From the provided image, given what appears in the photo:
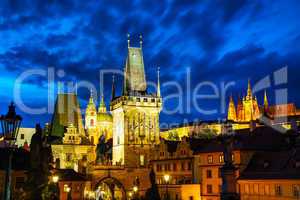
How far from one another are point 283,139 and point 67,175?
115 feet

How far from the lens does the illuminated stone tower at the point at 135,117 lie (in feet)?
328

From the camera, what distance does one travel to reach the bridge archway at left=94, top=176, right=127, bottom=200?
283 ft

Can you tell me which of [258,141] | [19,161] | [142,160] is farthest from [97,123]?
[258,141]

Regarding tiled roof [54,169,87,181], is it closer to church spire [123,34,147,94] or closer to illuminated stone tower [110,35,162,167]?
illuminated stone tower [110,35,162,167]

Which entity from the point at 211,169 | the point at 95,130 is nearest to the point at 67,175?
the point at 211,169

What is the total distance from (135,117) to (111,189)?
1931cm

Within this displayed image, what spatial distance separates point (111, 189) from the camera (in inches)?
3602

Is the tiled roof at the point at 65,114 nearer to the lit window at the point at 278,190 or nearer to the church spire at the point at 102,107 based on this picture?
the lit window at the point at 278,190

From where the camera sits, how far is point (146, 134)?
10238cm

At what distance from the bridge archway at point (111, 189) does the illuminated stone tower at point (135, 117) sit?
20.8 ft

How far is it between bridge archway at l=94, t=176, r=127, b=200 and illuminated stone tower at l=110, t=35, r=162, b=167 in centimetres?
633

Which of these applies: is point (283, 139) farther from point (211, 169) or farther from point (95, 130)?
point (95, 130)

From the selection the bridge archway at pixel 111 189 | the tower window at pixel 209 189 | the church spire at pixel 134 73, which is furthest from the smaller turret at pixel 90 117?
the tower window at pixel 209 189

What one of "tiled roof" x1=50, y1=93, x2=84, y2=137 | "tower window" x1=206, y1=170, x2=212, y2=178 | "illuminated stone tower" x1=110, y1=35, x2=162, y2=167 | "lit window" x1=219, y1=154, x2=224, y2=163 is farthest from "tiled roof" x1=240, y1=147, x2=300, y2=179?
"tiled roof" x1=50, y1=93, x2=84, y2=137
